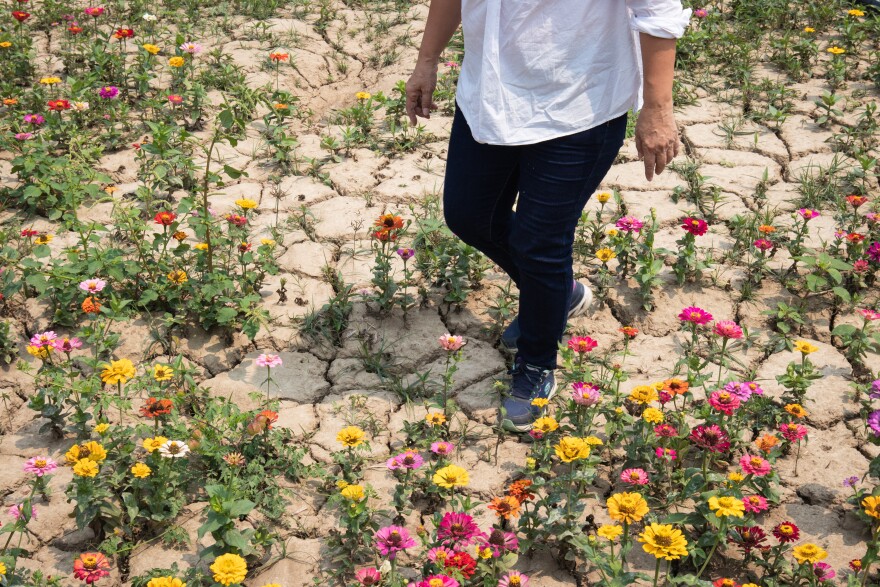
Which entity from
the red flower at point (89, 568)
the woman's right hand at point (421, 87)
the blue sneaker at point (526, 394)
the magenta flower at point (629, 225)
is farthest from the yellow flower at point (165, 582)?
the magenta flower at point (629, 225)

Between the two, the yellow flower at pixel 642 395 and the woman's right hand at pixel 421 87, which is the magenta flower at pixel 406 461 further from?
the woman's right hand at pixel 421 87

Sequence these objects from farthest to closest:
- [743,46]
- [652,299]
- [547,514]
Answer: [743,46], [652,299], [547,514]

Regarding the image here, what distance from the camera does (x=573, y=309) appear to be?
319cm

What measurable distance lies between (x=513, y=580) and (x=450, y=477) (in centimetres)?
35

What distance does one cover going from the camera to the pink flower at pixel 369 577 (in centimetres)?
212

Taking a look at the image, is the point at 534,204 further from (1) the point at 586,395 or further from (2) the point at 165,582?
(2) the point at 165,582

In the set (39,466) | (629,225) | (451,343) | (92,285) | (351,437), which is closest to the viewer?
(39,466)

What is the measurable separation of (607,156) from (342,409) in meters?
1.18

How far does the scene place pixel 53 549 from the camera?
2.37 metres

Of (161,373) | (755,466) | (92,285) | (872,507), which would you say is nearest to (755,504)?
(755,466)

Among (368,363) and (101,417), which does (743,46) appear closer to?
(368,363)

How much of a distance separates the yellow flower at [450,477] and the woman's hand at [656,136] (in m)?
0.92

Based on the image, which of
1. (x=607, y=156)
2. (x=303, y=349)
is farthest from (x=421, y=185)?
(x=607, y=156)

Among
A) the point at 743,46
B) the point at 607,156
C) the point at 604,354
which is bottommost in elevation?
the point at 604,354
